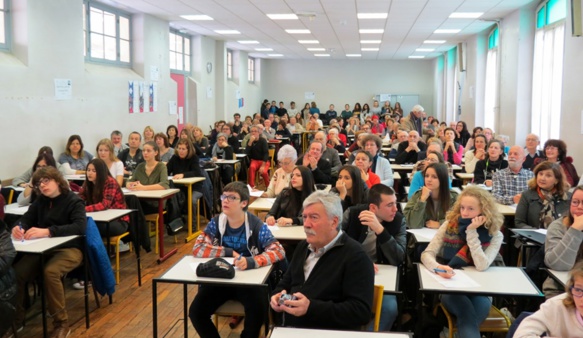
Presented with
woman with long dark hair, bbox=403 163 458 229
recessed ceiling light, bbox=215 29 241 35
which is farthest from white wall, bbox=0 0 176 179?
woman with long dark hair, bbox=403 163 458 229

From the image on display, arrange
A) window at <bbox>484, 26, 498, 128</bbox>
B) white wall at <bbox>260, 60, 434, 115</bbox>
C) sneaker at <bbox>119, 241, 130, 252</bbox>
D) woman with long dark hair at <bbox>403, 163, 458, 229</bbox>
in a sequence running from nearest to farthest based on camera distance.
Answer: woman with long dark hair at <bbox>403, 163, 458, 229</bbox> < sneaker at <bbox>119, 241, 130, 252</bbox> < window at <bbox>484, 26, 498, 128</bbox> < white wall at <bbox>260, 60, 434, 115</bbox>

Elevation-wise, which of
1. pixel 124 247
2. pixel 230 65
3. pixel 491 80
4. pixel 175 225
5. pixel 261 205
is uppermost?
pixel 230 65

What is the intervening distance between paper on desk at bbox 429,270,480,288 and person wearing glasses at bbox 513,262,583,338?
72 centimetres

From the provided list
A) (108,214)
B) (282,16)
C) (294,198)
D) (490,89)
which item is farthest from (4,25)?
(490,89)

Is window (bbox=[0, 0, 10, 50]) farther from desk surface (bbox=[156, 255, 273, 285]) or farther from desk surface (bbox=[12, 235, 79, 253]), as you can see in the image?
desk surface (bbox=[156, 255, 273, 285])

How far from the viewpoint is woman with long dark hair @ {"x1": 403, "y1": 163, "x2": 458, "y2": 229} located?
4.67m

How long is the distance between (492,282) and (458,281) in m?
0.19

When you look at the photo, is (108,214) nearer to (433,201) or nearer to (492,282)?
(433,201)

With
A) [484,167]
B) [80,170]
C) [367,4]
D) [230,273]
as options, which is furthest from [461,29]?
[230,273]

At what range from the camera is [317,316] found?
2695mm

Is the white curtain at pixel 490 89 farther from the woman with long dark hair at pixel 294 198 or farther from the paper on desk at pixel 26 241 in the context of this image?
the paper on desk at pixel 26 241

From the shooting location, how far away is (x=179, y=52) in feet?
47.1

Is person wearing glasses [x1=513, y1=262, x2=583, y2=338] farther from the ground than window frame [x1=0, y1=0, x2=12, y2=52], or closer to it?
closer to it

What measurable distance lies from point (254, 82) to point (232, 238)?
67.0 feet
